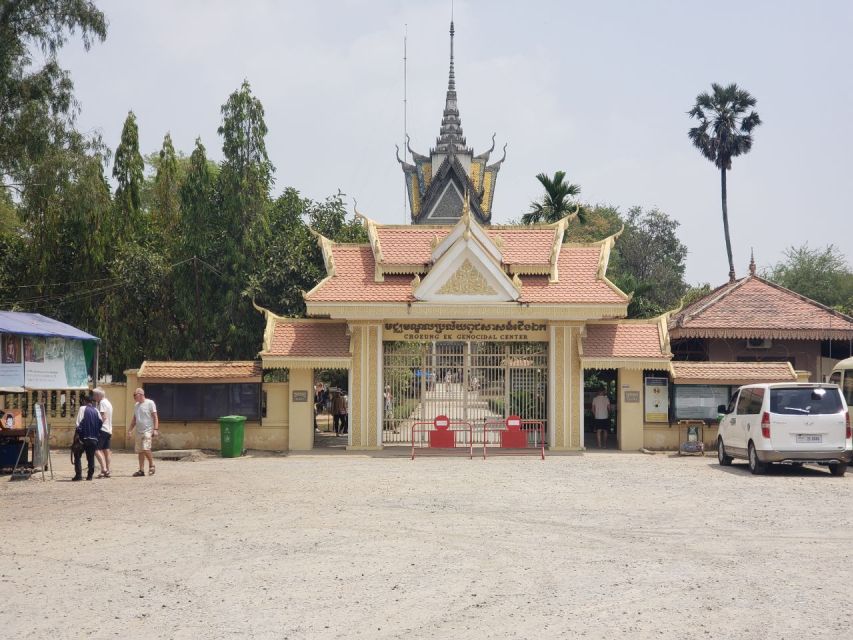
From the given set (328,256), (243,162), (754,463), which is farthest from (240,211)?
(754,463)

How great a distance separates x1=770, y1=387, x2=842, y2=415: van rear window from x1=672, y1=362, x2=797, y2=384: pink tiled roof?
5742mm

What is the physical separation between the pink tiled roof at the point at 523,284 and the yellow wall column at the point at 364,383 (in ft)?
2.99

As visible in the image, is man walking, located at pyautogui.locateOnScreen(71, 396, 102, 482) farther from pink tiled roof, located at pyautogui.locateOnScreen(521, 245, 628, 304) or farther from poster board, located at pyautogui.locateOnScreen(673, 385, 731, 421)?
poster board, located at pyautogui.locateOnScreen(673, 385, 731, 421)

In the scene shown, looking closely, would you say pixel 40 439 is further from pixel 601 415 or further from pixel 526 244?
pixel 601 415

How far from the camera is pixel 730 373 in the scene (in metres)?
23.4

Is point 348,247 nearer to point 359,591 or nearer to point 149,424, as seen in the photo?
point 149,424

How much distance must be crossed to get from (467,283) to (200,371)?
274 inches

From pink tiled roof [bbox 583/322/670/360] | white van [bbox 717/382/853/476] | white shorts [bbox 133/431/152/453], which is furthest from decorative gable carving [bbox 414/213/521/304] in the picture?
white shorts [bbox 133/431/152/453]

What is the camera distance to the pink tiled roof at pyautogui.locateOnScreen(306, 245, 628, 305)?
75.4 ft

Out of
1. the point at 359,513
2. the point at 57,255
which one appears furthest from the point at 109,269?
the point at 359,513

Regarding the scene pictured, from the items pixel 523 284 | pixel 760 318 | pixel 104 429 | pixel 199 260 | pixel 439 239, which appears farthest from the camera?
pixel 199 260

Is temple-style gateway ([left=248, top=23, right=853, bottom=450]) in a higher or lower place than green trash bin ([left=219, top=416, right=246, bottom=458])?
higher

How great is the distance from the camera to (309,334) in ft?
78.6

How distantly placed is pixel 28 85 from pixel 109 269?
7968 millimetres
